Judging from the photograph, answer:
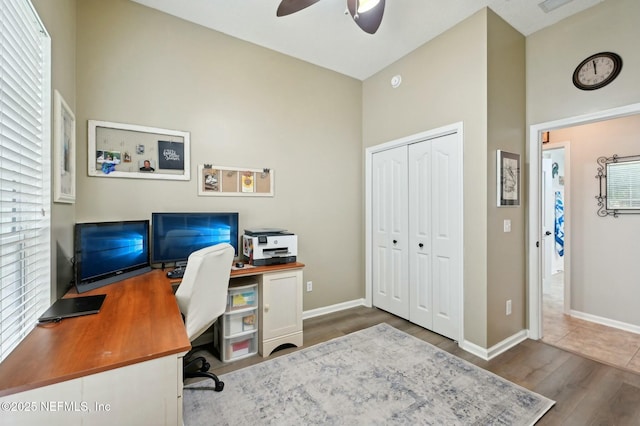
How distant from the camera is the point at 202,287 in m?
1.74

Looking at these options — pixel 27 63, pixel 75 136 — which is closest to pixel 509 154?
pixel 27 63

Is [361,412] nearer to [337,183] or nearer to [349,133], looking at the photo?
[337,183]

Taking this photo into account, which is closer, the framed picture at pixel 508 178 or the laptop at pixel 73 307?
the laptop at pixel 73 307

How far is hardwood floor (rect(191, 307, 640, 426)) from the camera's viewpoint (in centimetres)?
177

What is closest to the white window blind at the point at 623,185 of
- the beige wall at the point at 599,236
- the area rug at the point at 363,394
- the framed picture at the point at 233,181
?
the beige wall at the point at 599,236

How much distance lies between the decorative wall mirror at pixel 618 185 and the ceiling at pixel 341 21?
172 centimetres

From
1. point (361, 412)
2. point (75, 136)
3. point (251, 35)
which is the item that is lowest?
point (361, 412)

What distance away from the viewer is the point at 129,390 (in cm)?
101

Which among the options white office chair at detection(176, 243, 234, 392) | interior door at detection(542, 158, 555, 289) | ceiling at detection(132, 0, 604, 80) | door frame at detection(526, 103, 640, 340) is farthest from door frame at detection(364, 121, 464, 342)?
interior door at detection(542, 158, 555, 289)

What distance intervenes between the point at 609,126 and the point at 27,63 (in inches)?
196

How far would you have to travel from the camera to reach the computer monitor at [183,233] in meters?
2.36

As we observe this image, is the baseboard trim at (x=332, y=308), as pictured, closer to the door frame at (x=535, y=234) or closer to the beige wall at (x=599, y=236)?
the door frame at (x=535, y=234)

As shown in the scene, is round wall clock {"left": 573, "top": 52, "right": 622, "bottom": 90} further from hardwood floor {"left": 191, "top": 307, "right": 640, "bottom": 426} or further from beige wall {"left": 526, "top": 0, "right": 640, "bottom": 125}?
hardwood floor {"left": 191, "top": 307, "right": 640, "bottom": 426}

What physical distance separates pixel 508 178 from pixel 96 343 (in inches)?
123
